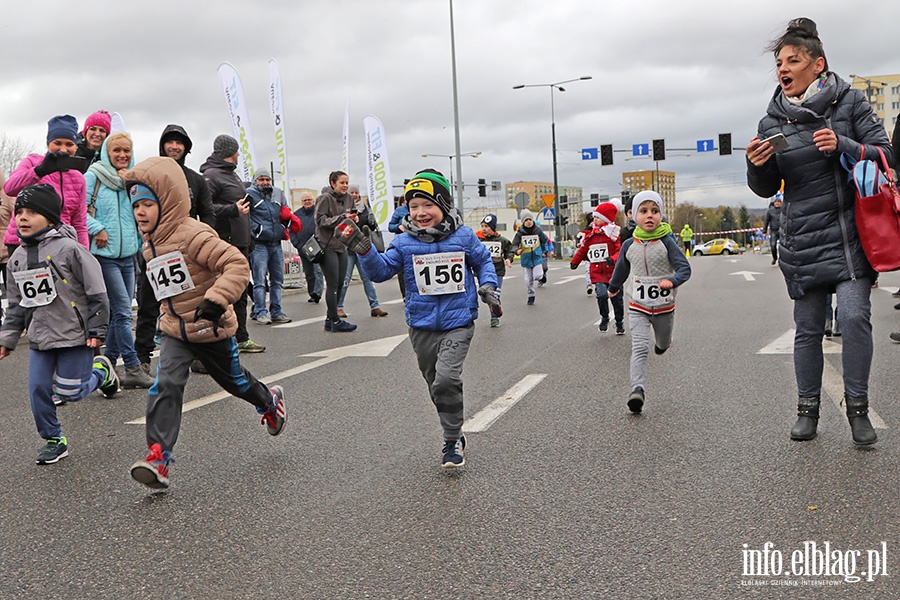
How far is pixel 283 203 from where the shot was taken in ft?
41.7

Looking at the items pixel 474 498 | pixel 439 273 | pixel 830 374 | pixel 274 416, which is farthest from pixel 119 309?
pixel 830 374

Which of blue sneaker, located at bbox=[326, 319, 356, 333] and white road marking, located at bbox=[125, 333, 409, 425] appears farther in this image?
blue sneaker, located at bbox=[326, 319, 356, 333]

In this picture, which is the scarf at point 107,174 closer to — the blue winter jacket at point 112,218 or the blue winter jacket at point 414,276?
the blue winter jacket at point 112,218

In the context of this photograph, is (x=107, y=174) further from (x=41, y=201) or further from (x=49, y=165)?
(x=41, y=201)

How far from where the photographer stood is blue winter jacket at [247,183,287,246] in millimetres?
12086

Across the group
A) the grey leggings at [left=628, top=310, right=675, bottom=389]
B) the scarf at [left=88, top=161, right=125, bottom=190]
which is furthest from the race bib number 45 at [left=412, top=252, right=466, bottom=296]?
the scarf at [left=88, top=161, right=125, bottom=190]

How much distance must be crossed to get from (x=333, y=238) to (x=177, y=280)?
687 centimetres

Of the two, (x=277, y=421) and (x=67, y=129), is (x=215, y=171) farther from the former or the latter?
(x=277, y=421)

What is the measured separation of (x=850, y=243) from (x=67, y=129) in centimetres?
565

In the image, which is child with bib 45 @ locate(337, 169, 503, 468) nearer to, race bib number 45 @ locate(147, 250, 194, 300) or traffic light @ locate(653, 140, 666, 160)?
race bib number 45 @ locate(147, 250, 194, 300)

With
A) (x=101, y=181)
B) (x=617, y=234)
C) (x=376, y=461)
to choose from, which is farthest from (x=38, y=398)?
(x=617, y=234)

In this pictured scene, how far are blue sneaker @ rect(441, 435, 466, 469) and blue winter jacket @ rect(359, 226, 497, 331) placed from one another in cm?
63

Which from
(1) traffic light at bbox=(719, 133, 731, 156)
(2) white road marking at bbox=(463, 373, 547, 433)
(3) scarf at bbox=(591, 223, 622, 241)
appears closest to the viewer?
(2) white road marking at bbox=(463, 373, 547, 433)

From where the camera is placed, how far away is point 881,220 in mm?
4930
